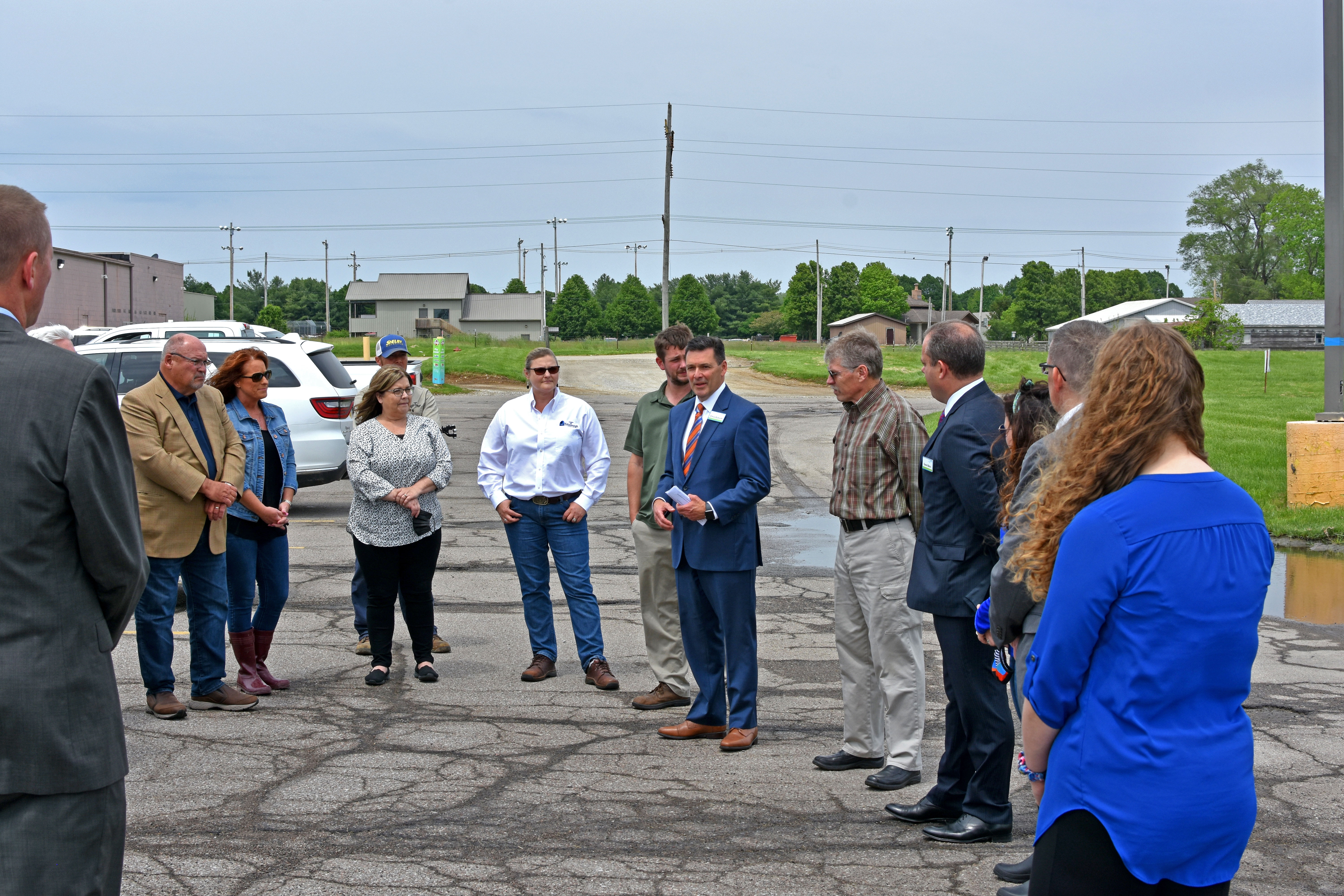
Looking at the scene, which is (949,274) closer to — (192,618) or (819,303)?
(819,303)

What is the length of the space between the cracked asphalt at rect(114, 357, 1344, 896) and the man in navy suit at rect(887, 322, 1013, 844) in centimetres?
18

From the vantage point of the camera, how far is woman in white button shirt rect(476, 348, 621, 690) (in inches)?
284

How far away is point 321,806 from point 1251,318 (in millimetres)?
101053

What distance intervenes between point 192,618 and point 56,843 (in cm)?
426

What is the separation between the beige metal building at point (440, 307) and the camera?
11700 centimetres

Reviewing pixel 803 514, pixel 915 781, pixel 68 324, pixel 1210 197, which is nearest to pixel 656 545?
pixel 915 781

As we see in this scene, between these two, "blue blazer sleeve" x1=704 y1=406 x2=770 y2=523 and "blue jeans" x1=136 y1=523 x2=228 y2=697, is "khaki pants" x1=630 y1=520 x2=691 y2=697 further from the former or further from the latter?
"blue jeans" x1=136 y1=523 x2=228 y2=697

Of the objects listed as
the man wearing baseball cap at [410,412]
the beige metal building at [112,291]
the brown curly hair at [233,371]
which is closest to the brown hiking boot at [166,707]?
the man wearing baseball cap at [410,412]

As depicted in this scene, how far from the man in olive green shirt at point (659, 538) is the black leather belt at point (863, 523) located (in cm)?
147

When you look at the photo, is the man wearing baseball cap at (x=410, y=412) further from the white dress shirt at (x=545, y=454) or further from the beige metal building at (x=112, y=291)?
the beige metal building at (x=112, y=291)

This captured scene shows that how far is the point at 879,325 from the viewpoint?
117812 mm

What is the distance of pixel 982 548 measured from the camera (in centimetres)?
464

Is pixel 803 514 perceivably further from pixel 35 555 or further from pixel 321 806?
pixel 35 555

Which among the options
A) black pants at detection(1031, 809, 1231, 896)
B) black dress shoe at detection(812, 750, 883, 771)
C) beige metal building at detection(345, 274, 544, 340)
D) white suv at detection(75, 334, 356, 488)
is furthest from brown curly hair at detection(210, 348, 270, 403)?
beige metal building at detection(345, 274, 544, 340)
